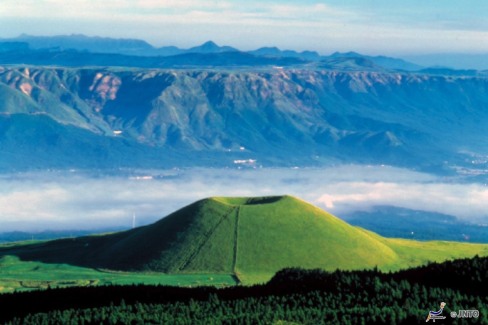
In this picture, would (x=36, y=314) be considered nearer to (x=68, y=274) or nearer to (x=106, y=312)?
(x=106, y=312)

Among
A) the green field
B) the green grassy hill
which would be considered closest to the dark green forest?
the green field

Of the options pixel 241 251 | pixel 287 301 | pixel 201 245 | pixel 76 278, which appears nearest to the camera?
pixel 287 301

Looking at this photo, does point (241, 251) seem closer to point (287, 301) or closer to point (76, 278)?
point (76, 278)

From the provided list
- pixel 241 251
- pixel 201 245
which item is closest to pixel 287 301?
pixel 241 251

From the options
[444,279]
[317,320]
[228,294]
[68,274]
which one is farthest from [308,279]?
[68,274]

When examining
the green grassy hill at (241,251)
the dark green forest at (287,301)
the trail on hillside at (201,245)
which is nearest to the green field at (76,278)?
the green grassy hill at (241,251)

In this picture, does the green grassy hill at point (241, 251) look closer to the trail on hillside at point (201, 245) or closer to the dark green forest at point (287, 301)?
the trail on hillside at point (201, 245)

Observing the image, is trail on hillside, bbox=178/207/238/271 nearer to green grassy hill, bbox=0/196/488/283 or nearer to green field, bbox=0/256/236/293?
green grassy hill, bbox=0/196/488/283
